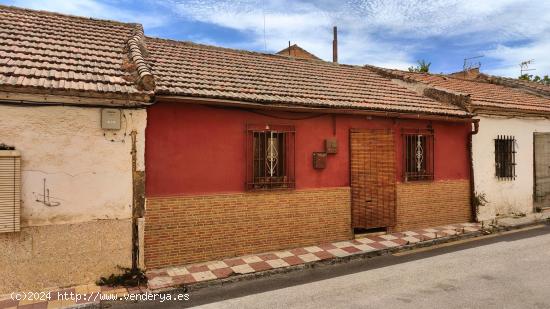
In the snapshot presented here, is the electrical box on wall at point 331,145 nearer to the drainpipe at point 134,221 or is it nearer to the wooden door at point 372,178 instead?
the wooden door at point 372,178

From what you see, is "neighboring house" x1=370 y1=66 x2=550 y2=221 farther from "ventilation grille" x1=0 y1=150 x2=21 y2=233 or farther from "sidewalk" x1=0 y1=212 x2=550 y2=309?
"ventilation grille" x1=0 y1=150 x2=21 y2=233

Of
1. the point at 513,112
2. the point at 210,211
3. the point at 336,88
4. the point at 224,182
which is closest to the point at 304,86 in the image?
the point at 336,88

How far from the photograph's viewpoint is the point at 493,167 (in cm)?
1133

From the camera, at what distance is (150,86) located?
626 centimetres

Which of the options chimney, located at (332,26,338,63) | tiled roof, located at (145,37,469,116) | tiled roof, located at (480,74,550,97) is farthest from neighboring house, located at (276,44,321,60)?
tiled roof, located at (145,37,469,116)

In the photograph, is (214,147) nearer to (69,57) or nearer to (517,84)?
(69,57)

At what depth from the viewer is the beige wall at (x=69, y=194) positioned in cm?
554

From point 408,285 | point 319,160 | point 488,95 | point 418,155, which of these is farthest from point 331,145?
point 488,95

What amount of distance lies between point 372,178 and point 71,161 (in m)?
6.71

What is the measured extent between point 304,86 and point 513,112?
730 cm

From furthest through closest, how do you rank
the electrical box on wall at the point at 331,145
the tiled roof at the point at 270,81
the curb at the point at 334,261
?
1. the electrical box on wall at the point at 331,145
2. the tiled roof at the point at 270,81
3. the curb at the point at 334,261

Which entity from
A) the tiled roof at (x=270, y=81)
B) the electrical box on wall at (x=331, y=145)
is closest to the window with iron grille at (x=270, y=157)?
the tiled roof at (x=270, y=81)

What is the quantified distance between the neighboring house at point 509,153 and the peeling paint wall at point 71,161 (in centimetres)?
965

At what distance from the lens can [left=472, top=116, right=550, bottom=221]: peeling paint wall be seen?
11039 mm
